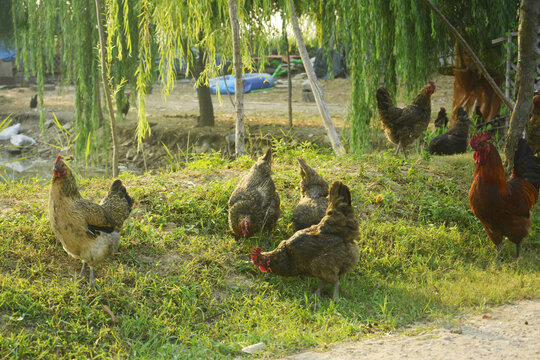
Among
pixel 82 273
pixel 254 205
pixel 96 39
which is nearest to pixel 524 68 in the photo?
pixel 254 205

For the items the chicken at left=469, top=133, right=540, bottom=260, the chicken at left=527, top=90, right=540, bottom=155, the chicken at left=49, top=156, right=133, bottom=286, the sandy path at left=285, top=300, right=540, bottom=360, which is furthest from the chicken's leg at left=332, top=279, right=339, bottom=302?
the chicken at left=527, top=90, right=540, bottom=155

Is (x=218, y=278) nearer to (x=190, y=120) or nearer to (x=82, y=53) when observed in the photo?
(x=82, y=53)

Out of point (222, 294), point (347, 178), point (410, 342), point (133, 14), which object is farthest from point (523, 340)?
point (133, 14)

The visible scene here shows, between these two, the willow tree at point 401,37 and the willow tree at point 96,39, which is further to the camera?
the willow tree at point 96,39

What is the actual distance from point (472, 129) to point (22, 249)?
8651 millimetres

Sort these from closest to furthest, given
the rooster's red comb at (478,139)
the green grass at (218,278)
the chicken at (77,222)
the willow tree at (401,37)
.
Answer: the green grass at (218,278)
the chicken at (77,222)
the rooster's red comb at (478,139)
the willow tree at (401,37)

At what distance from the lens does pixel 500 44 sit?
995 centimetres

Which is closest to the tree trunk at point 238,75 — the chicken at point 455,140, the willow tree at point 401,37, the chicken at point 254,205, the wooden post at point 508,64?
the chicken at point 254,205

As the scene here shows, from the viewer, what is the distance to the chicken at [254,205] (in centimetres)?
593

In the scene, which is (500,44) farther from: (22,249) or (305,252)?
(22,249)

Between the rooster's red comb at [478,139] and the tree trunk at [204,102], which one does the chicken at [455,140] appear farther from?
the tree trunk at [204,102]

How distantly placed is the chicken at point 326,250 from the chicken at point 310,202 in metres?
0.55

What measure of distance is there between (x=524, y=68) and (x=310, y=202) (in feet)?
10.0

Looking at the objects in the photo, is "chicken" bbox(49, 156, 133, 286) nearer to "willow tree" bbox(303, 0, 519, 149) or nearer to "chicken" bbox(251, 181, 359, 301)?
"chicken" bbox(251, 181, 359, 301)
